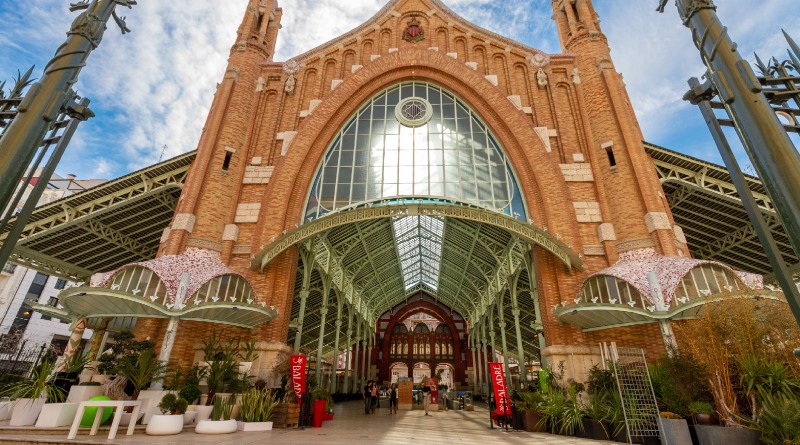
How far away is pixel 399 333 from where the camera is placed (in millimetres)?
50094

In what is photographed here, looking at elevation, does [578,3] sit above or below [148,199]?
above

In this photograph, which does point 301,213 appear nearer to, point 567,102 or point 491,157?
point 491,157

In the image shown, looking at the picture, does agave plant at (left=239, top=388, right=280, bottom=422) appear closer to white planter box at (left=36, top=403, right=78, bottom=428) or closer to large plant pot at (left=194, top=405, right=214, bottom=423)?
large plant pot at (left=194, top=405, right=214, bottom=423)

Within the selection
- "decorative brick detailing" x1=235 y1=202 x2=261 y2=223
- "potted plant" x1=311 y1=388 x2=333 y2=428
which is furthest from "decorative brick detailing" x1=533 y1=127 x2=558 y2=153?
"potted plant" x1=311 y1=388 x2=333 y2=428

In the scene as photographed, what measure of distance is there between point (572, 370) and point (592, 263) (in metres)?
4.28

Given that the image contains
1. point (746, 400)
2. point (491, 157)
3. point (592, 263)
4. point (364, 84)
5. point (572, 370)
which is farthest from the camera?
point (364, 84)

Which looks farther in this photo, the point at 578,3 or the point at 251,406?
the point at 578,3

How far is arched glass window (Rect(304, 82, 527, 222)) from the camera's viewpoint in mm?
18250

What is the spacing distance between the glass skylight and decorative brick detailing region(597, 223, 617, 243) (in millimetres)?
10193

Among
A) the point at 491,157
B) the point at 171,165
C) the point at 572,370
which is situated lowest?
the point at 572,370

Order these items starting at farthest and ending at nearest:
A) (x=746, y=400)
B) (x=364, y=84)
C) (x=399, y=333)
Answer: (x=399, y=333), (x=364, y=84), (x=746, y=400)

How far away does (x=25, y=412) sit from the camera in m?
8.87

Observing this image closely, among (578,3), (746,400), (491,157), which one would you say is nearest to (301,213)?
(491,157)

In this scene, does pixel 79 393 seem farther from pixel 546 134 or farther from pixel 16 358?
pixel 546 134
